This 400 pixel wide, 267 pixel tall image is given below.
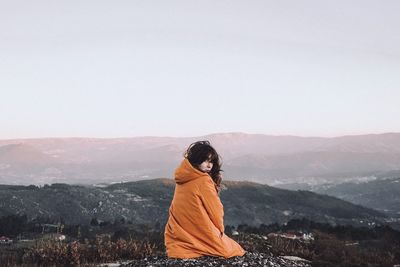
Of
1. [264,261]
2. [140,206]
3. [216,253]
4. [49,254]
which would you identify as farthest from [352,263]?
[140,206]

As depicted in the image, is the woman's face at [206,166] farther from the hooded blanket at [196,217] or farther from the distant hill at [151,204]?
the distant hill at [151,204]

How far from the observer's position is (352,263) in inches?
797

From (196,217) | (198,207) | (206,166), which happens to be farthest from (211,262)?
(206,166)

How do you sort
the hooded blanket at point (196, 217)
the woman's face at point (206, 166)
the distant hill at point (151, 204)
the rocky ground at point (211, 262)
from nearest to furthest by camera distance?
the rocky ground at point (211, 262)
the hooded blanket at point (196, 217)
the woman's face at point (206, 166)
the distant hill at point (151, 204)

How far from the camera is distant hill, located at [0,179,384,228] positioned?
83562 mm

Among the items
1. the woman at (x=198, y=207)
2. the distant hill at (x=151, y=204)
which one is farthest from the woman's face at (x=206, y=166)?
the distant hill at (x=151, y=204)

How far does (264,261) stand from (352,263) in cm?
871

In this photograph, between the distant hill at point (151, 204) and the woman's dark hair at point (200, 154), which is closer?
the woman's dark hair at point (200, 154)

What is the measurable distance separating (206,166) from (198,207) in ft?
3.08

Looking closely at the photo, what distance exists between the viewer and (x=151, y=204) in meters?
107

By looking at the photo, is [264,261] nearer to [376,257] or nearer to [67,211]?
[376,257]

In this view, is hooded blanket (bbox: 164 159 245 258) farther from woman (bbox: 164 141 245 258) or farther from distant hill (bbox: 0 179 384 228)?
distant hill (bbox: 0 179 384 228)

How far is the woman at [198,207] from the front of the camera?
1140 centimetres

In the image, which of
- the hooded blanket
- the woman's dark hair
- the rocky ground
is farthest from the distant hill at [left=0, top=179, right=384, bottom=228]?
the woman's dark hair
